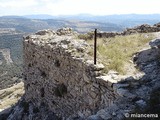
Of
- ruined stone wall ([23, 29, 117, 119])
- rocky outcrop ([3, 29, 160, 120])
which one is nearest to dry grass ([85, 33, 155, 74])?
rocky outcrop ([3, 29, 160, 120])

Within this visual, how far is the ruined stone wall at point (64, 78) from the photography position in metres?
14.2

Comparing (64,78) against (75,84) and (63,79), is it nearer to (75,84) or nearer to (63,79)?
(63,79)

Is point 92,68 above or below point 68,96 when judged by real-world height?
above

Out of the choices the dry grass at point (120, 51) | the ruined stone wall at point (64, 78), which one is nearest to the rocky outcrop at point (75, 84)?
the ruined stone wall at point (64, 78)

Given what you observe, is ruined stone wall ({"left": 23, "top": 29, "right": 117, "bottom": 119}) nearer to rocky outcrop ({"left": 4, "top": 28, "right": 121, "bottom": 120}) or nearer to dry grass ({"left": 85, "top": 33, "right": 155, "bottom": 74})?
rocky outcrop ({"left": 4, "top": 28, "right": 121, "bottom": 120})

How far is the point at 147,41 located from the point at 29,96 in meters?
11.0

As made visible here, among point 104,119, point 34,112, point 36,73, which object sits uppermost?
point 104,119

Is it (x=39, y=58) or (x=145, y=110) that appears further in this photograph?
(x=39, y=58)

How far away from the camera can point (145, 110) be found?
32.4 feet

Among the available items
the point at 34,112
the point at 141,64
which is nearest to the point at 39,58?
the point at 34,112

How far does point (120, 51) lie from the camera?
17266 millimetres

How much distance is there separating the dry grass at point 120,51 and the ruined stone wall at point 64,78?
0.70 metres

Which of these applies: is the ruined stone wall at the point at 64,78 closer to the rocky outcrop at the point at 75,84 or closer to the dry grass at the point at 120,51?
the rocky outcrop at the point at 75,84

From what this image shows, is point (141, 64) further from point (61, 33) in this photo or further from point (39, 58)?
point (61, 33)
